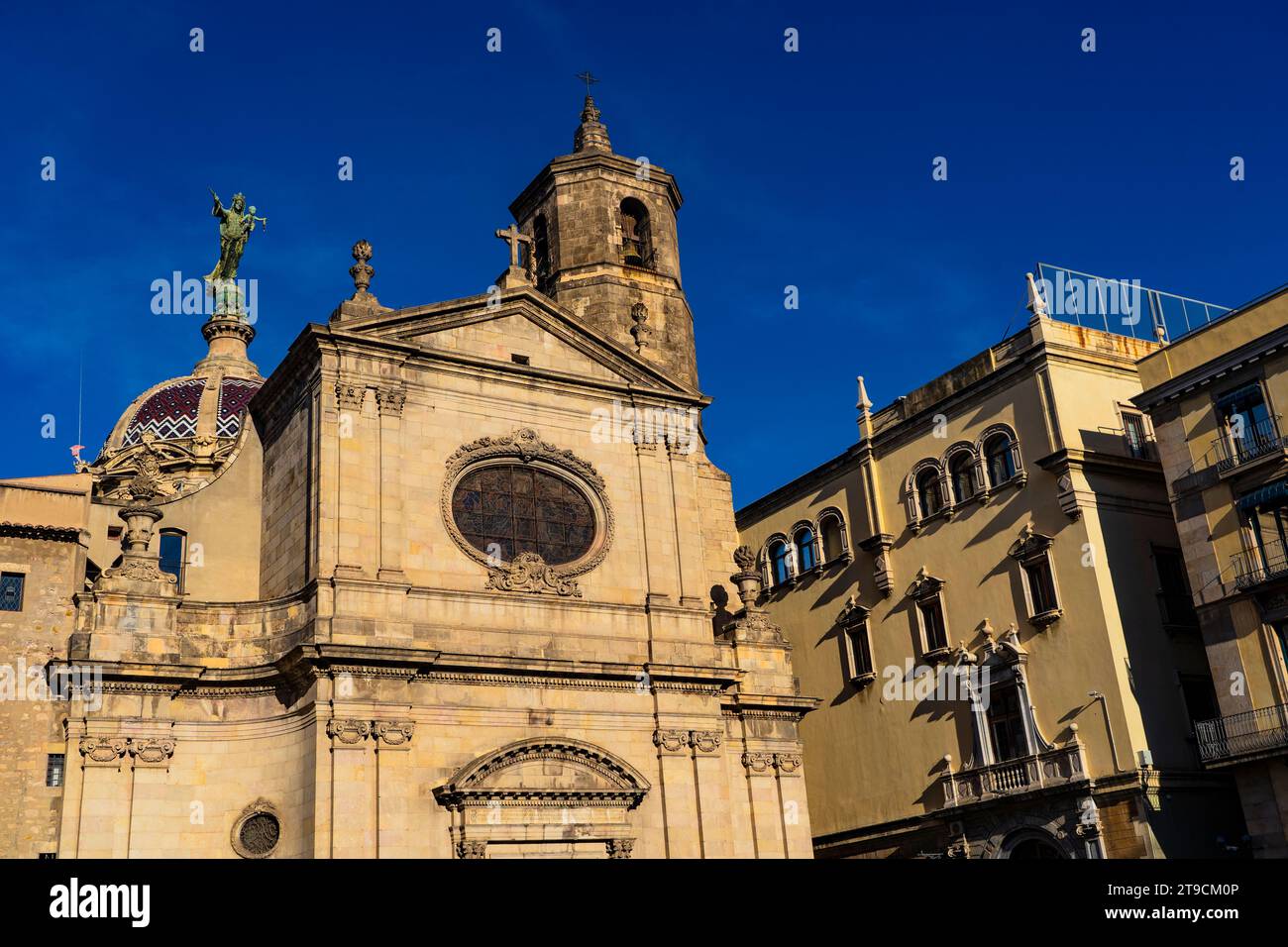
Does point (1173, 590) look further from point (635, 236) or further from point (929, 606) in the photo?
point (635, 236)

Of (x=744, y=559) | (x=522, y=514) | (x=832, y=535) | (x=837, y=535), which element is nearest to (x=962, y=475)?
(x=837, y=535)

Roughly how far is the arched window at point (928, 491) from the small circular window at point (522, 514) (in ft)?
32.0

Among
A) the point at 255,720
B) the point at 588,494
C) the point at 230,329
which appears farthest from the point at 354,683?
the point at 230,329

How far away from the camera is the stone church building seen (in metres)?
25.1

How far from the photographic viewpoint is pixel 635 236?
133 feet

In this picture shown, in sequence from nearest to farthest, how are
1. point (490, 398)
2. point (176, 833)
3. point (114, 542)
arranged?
1. point (176, 833)
2. point (490, 398)
3. point (114, 542)

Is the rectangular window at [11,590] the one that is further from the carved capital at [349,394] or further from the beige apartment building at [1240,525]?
the beige apartment building at [1240,525]

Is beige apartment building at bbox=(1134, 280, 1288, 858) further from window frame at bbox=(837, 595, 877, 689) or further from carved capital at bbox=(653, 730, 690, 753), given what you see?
carved capital at bbox=(653, 730, 690, 753)

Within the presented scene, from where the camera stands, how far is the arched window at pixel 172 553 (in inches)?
1182

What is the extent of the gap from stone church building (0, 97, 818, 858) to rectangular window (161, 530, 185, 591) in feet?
0.19

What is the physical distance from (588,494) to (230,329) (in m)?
34.2

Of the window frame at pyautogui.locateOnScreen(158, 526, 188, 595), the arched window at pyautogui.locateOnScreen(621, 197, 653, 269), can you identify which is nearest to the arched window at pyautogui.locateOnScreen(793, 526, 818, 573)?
the arched window at pyautogui.locateOnScreen(621, 197, 653, 269)

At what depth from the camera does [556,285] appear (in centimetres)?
3903
